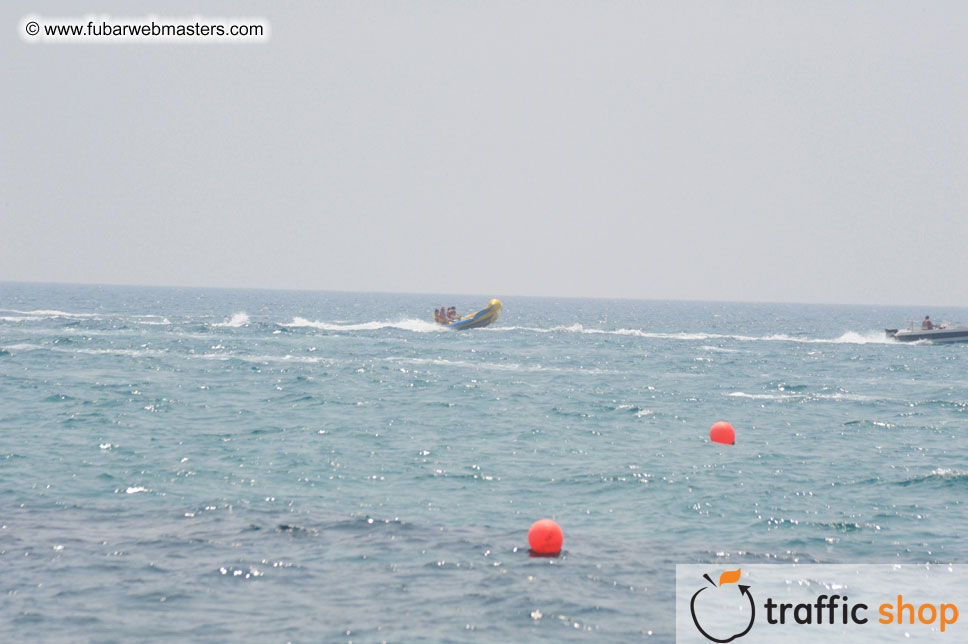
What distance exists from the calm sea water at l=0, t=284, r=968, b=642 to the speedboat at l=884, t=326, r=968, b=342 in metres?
25.1

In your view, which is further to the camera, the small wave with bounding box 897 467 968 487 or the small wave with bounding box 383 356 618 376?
the small wave with bounding box 383 356 618 376

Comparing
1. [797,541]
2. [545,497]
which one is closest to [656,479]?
[545,497]

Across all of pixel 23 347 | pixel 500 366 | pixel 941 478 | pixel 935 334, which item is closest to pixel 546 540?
pixel 941 478

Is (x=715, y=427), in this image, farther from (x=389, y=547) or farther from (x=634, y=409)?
(x=389, y=547)

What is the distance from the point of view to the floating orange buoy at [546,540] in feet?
43.6

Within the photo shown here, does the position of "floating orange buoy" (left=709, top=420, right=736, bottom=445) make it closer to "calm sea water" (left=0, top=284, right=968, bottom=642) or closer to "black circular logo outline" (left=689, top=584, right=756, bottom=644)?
"calm sea water" (left=0, top=284, right=968, bottom=642)

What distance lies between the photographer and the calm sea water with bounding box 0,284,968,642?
1112cm

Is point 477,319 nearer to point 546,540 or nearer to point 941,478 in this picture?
point 941,478

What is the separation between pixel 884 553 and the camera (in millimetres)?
14000

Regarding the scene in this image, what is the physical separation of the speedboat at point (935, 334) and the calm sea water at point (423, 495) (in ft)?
82.2

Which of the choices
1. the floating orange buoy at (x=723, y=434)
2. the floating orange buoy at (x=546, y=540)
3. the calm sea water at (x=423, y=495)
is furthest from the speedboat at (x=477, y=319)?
the floating orange buoy at (x=546, y=540)

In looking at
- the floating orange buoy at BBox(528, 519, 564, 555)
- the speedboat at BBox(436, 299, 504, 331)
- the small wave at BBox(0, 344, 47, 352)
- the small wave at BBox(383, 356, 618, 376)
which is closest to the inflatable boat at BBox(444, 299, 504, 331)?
the speedboat at BBox(436, 299, 504, 331)

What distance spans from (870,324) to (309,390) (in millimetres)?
115630

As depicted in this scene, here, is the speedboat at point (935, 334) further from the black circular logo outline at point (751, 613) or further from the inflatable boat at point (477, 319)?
the black circular logo outline at point (751, 613)
